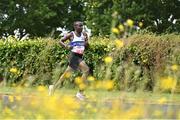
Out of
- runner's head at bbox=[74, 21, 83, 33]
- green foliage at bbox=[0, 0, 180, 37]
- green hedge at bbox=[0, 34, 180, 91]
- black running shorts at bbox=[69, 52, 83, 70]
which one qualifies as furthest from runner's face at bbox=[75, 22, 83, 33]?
green foliage at bbox=[0, 0, 180, 37]

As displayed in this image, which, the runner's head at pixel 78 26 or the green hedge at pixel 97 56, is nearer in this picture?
the runner's head at pixel 78 26

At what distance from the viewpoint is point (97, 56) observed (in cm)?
1780

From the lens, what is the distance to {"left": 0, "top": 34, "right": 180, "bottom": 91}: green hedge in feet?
53.0

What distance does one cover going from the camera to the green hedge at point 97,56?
16141 millimetres

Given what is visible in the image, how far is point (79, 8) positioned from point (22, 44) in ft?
85.5

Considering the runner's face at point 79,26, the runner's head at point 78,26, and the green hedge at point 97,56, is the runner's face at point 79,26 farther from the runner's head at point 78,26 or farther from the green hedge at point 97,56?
the green hedge at point 97,56

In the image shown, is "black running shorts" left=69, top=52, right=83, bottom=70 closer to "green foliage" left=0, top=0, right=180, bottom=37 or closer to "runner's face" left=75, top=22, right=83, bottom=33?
"runner's face" left=75, top=22, right=83, bottom=33

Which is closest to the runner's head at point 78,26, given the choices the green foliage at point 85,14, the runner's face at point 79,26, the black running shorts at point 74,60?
the runner's face at point 79,26

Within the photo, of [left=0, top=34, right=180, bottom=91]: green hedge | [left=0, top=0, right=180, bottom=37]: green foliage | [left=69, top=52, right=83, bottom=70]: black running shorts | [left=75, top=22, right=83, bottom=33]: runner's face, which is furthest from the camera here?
[left=0, top=0, right=180, bottom=37]: green foliage

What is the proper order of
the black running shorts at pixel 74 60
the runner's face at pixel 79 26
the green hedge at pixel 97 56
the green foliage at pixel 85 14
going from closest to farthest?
1. the runner's face at pixel 79 26
2. the black running shorts at pixel 74 60
3. the green hedge at pixel 97 56
4. the green foliage at pixel 85 14

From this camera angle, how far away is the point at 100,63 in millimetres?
17812

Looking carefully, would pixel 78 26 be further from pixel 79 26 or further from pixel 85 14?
pixel 85 14

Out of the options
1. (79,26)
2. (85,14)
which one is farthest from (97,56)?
(85,14)

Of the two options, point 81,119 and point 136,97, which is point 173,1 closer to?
point 136,97
